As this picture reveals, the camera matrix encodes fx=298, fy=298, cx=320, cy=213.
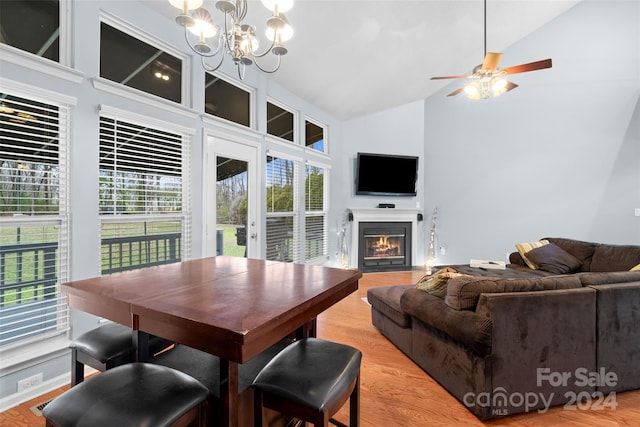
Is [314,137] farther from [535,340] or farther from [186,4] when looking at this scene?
[535,340]

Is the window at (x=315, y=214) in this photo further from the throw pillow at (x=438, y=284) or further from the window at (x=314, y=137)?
the throw pillow at (x=438, y=284)

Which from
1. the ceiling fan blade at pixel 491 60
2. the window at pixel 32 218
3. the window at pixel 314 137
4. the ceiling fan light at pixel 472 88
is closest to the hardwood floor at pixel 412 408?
the window at pixel 32 218

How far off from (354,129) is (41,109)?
16.1 ft

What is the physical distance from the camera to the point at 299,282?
1.42m

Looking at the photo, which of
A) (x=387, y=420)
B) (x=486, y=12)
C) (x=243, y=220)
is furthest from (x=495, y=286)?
(x=486, y=12)

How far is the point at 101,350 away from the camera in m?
1.48

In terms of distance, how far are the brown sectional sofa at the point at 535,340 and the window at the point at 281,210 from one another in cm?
263

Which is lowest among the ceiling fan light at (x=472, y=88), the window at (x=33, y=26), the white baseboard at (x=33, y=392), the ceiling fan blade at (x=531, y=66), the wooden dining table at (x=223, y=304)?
the white baseboard at (x=33, y=392)

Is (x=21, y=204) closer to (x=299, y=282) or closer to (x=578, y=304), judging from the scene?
(x=299, y=282)

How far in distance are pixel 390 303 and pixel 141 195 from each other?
2.45 meters

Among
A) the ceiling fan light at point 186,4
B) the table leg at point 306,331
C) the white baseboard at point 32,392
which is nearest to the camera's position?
the ceiling fan light at point 186,4

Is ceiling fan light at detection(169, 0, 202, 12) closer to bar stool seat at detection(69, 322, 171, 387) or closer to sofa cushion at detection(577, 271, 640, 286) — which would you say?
bar stool seat at detection(69, 322, 171, 387)

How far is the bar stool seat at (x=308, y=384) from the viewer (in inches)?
42.5

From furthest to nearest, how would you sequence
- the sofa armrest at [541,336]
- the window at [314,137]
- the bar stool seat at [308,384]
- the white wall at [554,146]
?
the window at [314,137], the white wall at [554,146], the sofa armrest at [541,336], the bar stool seat at [308,384]
